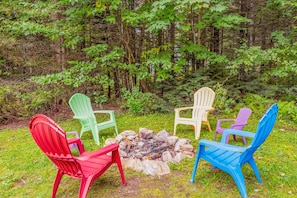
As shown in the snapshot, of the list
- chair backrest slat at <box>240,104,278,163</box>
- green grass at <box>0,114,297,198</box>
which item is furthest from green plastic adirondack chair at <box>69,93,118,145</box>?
chair backrest slat at <box>240,104,278,163</box>

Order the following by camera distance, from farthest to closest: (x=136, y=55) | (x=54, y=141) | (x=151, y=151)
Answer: (x=136, y=55) < (x=151, y=151) < (x=54, y=141)

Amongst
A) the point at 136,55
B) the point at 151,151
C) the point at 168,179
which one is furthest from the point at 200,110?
the point at 136,55

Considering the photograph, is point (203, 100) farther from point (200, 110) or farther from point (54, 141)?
point (54, 141)

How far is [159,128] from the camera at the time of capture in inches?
179

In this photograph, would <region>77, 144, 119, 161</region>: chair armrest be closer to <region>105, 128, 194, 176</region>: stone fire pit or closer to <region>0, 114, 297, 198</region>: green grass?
<region>0, 114, 297, 198</region>: green grass

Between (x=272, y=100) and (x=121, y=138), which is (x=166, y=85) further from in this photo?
(x=121, y=138)

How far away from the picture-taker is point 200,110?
13.6 ft

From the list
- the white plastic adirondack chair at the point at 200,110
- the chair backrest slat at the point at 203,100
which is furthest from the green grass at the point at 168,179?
the chair backrest slat at the point at 203,100

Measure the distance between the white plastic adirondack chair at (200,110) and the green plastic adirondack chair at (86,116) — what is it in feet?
3.88

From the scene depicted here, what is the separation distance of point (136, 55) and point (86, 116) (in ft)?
10.1

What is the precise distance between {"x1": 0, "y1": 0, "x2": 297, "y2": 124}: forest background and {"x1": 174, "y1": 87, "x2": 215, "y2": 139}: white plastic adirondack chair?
103cm

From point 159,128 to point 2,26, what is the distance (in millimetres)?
4132

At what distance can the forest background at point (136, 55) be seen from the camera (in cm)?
500

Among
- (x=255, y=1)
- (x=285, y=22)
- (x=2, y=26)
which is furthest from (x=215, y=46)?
(x=2, y=26)
